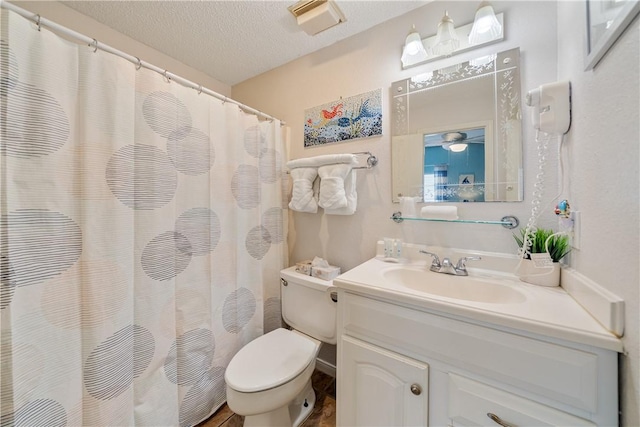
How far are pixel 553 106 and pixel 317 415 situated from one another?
1.75 meters

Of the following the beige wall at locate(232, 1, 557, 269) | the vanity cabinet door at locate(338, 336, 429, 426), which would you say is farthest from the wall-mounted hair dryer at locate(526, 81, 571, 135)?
the vanity cabinet door at locate(338, 336, 429, 426)

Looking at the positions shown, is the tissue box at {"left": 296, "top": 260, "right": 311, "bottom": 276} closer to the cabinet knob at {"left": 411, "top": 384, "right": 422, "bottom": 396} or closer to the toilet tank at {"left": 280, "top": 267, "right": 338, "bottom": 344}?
the toilet tank at {"left": 280, "top": 267, "right": 338, "bottom": 344}

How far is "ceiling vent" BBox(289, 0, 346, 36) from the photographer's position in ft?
3.93

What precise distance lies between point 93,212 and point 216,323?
80 cm

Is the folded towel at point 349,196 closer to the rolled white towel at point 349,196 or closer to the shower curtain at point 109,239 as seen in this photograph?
the rolled white towel at point 349,196

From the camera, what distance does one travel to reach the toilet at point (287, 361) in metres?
0.96

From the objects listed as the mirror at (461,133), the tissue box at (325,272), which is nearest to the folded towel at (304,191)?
the tissue box at (325,272)

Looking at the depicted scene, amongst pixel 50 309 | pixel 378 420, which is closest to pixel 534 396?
pixel 378 420

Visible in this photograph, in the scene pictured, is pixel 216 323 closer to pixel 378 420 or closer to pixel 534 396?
pixel 378 420

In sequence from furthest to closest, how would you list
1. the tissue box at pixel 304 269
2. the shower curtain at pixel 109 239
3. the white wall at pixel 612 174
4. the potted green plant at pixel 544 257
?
the tissue box at pixel 304 269 → the potted green plant at pixel 544 257 → the shower curtain at pixel 109 239 → the white wall at pixel 612 174

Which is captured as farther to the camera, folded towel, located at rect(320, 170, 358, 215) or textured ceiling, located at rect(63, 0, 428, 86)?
folded towel, located at rect(320, 170, 358, 215)

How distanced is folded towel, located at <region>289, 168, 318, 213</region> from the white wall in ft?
3.69

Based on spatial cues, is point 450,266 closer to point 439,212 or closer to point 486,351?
point 439,212

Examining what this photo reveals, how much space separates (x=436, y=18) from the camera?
119cm
